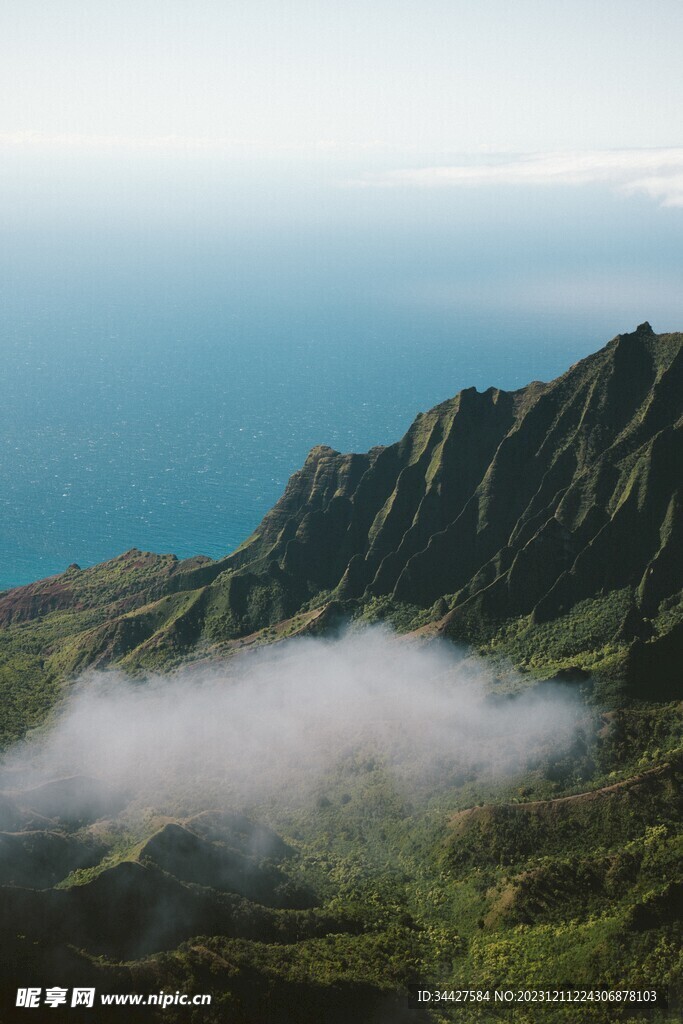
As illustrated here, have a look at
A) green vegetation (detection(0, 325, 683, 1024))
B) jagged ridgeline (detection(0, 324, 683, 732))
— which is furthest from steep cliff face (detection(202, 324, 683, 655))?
green vegetation (detection(0, 325, 683, 1024))

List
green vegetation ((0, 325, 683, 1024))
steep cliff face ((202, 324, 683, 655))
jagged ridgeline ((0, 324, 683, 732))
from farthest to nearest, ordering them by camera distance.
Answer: steep cliff face ((202, 324, 683, 655)) < jagged ridgeline ((0, 324, 683, 732)) < green vegetation ((0, 325, 683, 1024))

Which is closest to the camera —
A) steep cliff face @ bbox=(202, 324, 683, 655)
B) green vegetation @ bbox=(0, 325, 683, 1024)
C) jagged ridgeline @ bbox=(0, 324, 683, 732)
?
green vegetation @ bbox=(0, 325, 683, 1024)

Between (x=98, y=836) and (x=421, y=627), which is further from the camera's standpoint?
(x=421, y=627)

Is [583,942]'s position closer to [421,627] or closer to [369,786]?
[369,786]

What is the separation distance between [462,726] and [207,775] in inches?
1053

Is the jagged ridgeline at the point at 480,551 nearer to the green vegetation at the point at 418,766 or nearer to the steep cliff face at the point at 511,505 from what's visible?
the steep cliff face at the point at 511,505

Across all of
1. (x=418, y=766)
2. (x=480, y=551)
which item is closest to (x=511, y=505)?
(x=480, y=551)

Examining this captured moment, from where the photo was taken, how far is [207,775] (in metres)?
105

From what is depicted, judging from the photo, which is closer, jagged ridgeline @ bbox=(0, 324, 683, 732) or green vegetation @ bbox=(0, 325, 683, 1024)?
green vegetation @ bbox=(0, 325, 683, 1024)

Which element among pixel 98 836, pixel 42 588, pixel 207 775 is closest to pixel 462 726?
pixel 207 775

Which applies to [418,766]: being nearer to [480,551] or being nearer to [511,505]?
[480,551]

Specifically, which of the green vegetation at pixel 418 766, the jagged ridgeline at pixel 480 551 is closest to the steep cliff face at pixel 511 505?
the jagged ridgeline at pixel 480 551

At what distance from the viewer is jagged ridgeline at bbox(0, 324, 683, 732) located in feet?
369

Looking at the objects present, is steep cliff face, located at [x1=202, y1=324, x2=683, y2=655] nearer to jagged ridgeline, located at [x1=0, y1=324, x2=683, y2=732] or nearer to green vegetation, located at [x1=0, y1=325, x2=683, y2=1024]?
jagged ridgeline, located at [x1=0, y1=324, x2=683, y2=732]
